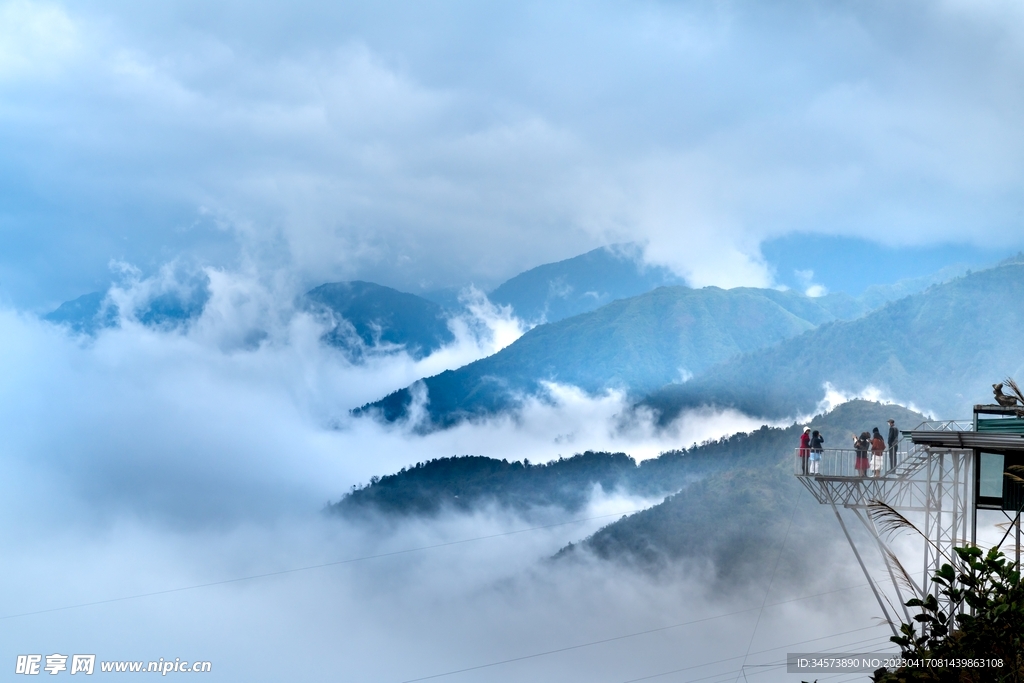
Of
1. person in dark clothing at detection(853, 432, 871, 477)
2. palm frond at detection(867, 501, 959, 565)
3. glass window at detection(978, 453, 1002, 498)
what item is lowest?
palm frond at detection(867, 501, 959, 565)

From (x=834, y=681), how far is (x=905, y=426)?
164 feet

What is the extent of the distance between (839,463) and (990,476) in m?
5.68

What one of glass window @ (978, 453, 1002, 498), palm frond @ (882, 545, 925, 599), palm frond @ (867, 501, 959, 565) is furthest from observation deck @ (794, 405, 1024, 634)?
palm frond @ (882, 545, 925, 599)

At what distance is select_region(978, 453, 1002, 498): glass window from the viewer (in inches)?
1218

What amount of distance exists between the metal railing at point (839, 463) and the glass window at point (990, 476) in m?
3.27

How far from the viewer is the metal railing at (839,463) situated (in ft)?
115

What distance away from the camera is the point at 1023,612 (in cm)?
1630

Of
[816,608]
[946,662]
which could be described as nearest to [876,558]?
[816,608]

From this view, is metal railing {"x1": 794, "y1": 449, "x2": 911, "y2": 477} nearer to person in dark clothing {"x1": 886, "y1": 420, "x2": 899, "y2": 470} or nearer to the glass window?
person in dark clothing {"x1": 886, "y1": 420, "x2": 899, "y2": 470}

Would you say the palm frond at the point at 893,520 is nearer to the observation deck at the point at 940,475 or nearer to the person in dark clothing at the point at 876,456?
the observation deck at the point at 940,475

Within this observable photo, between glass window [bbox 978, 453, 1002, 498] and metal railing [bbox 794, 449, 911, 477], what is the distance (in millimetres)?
3270

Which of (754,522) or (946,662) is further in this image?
(754,522)

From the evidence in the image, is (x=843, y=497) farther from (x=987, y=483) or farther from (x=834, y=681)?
(x=834, y=681)

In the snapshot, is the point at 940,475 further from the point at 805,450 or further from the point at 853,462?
the point at 805,450
